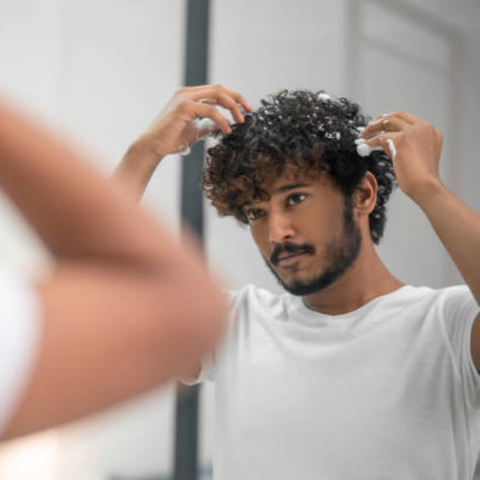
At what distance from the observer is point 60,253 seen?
0.75 feet

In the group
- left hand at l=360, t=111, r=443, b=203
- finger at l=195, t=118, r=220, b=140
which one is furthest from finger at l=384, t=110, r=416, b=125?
finger at l=195, t=118, r=220, b=140

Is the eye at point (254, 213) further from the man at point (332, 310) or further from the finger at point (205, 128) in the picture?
the finger at point (205, 128)

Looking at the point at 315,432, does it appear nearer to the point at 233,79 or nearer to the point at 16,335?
the point at 16,335

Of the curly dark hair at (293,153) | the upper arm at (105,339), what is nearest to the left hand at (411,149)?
the curly dark hair at (293,153)

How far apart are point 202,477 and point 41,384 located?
1481 millimetres

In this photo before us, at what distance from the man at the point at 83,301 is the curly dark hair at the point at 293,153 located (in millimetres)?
738

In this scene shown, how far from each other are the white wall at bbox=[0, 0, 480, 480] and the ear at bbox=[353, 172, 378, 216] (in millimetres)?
299

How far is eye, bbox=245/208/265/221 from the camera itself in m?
0.97

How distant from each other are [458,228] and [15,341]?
0.66 metres

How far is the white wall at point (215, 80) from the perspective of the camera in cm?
126

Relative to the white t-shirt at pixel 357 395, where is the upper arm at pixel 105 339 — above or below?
above

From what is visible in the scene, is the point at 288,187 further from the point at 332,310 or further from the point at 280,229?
the point at 332,310

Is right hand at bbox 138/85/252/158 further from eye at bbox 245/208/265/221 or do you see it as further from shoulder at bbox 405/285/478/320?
shoulder at bbox 405/285/478/320

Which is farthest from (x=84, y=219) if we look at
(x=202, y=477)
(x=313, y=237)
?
(x=202, y=477)
